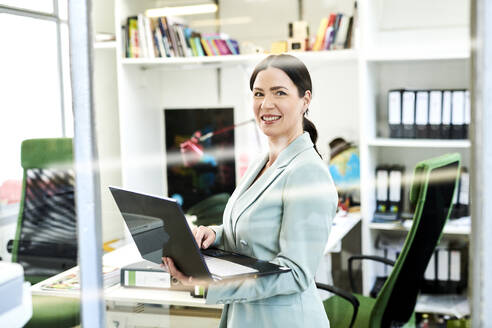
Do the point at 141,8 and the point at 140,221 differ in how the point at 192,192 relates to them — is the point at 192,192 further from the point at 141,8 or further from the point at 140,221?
the point at 141,8

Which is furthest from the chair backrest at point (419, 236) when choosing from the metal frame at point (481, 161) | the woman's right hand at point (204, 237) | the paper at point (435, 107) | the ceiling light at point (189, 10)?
the ceiling light at point (189, 10)

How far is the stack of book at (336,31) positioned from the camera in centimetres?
153

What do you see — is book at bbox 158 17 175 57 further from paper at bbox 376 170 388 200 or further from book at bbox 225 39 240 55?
paper at bbox 376 170 388 200

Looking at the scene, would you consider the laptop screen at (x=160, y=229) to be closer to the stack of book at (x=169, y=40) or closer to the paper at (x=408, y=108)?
the stack of book at (x=169, y=40)

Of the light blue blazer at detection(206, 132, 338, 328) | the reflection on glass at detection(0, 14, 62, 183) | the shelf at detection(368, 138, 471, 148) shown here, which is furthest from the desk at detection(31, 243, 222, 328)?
the shelf at detection(368, 138, 471, 148)

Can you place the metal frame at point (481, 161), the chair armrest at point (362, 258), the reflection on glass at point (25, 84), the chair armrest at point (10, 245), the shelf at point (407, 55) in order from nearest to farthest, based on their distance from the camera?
the metal frame at point (481, 161) → the shelf at point (407, 55) → the reflection on glass at point (25, 84) → the chair armrest at point (362, 258) → the chair armrest at point (10, 245)

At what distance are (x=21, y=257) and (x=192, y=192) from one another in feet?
2.45

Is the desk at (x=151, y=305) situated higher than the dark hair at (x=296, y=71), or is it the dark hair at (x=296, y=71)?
the dark hair at (x=296, y=71)

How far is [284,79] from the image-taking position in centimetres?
120

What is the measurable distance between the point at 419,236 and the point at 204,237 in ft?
2.61

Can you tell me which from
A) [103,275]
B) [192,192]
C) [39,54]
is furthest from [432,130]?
[39,54]

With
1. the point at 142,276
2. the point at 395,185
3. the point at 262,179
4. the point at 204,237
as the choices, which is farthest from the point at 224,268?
the point at 395,185

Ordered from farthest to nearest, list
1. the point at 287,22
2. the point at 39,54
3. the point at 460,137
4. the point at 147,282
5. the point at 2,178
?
the point at 2,178 → the point at 39,54 → the point at 287,22 → the point at 147,282 → the point at 460,137

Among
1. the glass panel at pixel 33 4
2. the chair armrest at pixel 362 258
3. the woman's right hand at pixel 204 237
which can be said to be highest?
the glass panel at pixel 33 4
